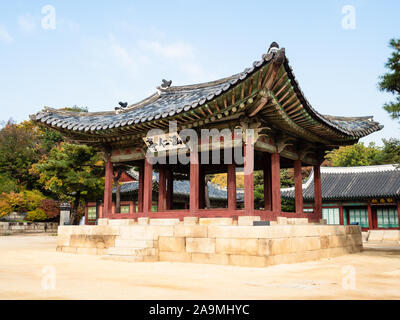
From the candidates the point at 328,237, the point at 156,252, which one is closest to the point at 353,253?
the point at 328,237

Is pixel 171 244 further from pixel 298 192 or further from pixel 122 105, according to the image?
pixel 122 105

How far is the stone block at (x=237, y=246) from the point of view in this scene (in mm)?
9484

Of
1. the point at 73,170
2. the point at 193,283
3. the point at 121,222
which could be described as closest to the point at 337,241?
the point at 121,222

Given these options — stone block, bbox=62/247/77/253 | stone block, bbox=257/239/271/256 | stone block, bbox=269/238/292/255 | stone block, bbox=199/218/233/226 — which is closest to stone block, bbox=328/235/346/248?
stone block, bbox=269/238/292/255

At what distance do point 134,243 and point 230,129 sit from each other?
4654 mm

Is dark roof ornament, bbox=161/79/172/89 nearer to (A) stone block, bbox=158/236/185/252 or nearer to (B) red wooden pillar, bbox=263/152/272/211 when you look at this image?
(B) red wooden pillar, bbox=263/152/272/211

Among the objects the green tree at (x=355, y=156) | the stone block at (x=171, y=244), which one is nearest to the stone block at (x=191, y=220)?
the stone block at (x=171, y=244)

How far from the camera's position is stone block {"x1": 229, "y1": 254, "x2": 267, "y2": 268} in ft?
30.2

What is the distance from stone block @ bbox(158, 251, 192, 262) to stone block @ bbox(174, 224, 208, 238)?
54 cm

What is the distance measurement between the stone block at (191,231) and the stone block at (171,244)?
0.48 ft

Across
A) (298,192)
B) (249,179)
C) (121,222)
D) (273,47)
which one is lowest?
(121,222)

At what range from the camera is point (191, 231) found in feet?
35.4

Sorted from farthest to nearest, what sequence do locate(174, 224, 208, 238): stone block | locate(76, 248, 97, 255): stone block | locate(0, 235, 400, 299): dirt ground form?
locate(76, 248, 97, 255): stone block
locate(174, 224, 208, 238): stone block
locate(0, 235, 400, 299): dirt ground
